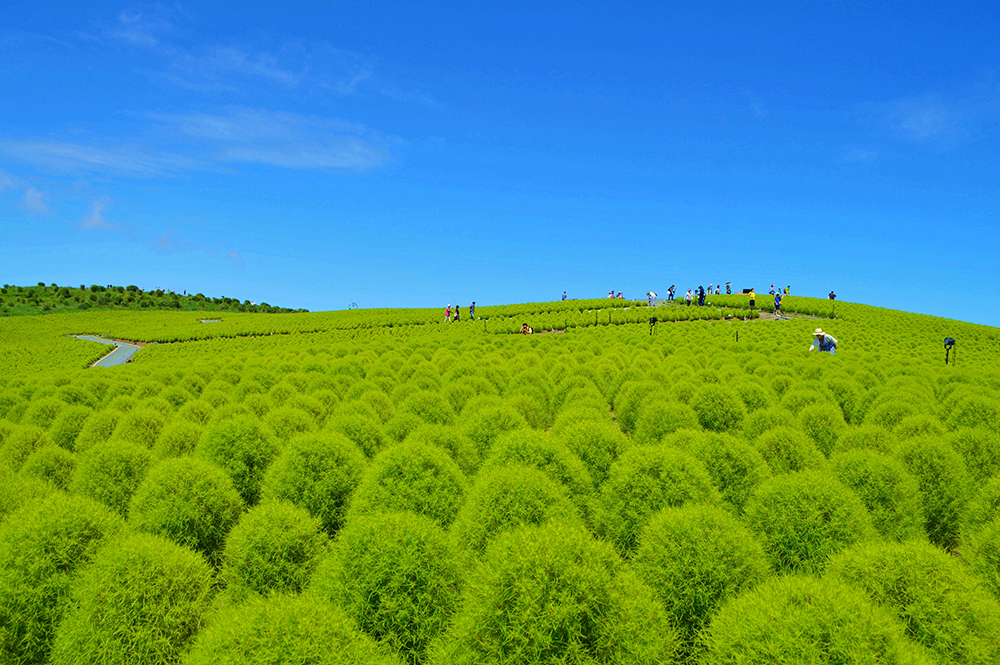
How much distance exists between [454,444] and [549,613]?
217 inches

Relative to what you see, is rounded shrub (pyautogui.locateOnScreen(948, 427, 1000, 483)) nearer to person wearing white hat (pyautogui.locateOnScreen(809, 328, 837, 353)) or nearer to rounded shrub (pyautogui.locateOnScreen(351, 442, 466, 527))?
rounded shrub (pyautogui.locateOnScreen(351, 442, 466, 527))

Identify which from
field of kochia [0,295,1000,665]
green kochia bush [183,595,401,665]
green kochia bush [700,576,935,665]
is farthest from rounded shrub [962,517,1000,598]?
green kochia bush [183,595,401,665]

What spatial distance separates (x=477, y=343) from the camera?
103 feet

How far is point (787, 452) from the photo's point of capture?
942cm

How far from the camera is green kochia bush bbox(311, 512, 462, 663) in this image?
527 cm

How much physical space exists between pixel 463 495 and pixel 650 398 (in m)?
7.30

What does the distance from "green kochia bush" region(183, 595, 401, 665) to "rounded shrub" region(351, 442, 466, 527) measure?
110 inches

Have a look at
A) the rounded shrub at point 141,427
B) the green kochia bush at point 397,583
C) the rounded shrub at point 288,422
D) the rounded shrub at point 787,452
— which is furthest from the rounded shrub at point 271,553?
the rounded shrub at point 787,452

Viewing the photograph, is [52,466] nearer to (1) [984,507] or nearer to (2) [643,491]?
(2) [643,491]

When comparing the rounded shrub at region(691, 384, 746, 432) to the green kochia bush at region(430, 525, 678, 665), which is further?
the rounded shrub at region(691, 384, 746, 432)

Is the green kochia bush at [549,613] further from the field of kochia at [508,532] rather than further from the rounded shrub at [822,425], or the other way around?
the rounded shrub at [822,425]

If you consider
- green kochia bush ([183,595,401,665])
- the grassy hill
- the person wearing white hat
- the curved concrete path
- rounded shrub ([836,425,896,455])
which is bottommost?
the curved concrete path

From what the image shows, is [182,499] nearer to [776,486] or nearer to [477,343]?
[776,486]

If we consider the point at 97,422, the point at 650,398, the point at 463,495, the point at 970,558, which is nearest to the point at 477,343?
the point at 650,398
